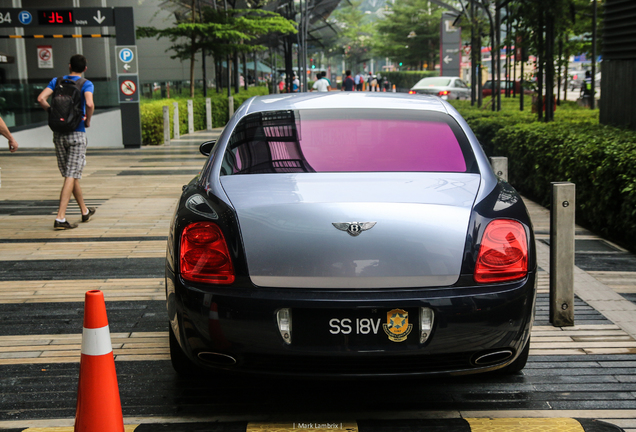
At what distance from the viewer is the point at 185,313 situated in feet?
9.97

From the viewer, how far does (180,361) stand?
3564mm

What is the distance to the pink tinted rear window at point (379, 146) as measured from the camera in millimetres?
3580

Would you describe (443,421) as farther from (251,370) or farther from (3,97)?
(3,97)

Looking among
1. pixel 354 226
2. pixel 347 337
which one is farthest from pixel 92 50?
pixel 347 337

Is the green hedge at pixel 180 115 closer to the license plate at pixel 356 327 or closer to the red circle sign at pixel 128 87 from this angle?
the red circle sign at pixel 128 87

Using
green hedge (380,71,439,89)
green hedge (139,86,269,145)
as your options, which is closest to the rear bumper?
green hedge (139,86,269,145)

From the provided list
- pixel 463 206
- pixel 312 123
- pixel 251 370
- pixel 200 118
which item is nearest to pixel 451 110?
pixel 312 123

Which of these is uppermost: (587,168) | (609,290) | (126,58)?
(126,58)

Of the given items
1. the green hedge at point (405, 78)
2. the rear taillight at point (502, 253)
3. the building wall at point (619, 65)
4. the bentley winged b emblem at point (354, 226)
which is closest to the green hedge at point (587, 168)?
the building wall at point (619, 65)

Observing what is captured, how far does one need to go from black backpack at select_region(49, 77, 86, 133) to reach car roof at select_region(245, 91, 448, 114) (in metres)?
3.84

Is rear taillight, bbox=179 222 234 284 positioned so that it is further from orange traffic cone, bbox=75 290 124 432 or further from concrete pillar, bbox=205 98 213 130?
concrete pillar, bbox=205 98 213 130

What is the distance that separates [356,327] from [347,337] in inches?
2.1

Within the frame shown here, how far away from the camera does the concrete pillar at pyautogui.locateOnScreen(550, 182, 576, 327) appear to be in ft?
14.2

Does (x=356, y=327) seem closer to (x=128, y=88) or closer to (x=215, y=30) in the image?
(x=128, y=88)
